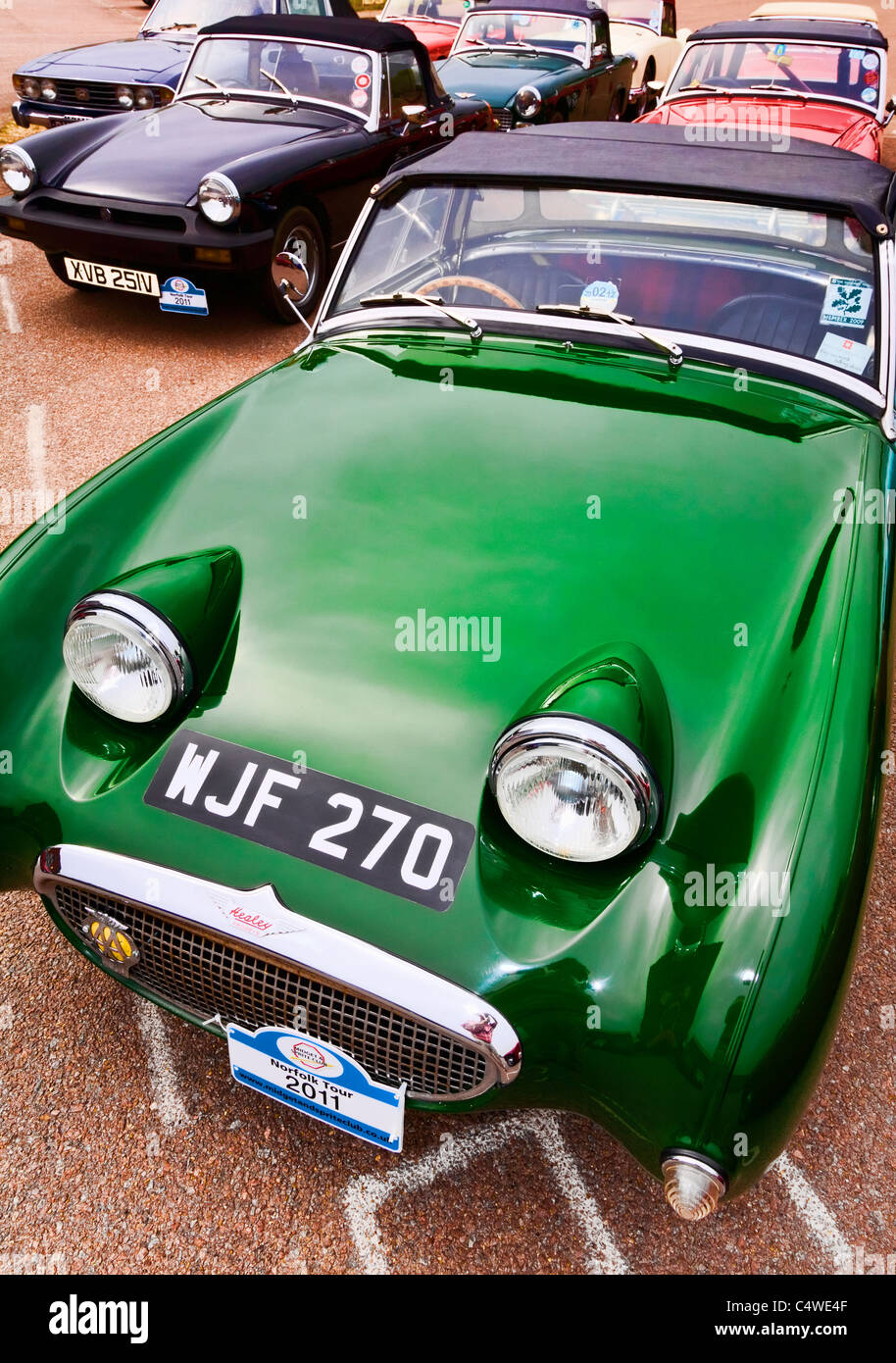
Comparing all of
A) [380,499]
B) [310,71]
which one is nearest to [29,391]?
[310,71]

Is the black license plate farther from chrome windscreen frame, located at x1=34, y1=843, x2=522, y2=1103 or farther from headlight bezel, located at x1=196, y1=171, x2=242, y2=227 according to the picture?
headlight bezel, located at x1=196, y1=171, x2=242, y2=227

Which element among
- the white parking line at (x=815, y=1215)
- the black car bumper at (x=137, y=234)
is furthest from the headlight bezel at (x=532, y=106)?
the white parking line at (x=815, y=1215)

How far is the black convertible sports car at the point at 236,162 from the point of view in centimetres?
512

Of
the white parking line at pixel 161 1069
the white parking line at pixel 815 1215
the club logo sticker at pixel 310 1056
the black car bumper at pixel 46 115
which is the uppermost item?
the black car bumper at pixel 46 115

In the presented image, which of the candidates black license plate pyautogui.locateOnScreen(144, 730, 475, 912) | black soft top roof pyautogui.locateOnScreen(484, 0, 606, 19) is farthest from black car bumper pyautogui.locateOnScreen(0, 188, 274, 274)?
black soft top roof pyautogui.locateOnScreen(484, 0, 606, 19)

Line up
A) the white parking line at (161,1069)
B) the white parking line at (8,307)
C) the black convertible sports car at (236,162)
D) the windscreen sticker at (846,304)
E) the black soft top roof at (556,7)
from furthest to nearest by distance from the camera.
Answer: the black soft top roof at (556,7)
the white parking line at (8,307)
the black convertible sports car at (236,162)
the windscreen sticker at (846,304)
the white parking line at (161,1069)

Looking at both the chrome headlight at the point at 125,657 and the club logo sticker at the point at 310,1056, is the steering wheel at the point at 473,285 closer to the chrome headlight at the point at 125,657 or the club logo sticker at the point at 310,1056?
the chrome headlight at the point at 125,657

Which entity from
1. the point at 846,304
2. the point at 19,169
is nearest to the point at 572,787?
the point at 846,304

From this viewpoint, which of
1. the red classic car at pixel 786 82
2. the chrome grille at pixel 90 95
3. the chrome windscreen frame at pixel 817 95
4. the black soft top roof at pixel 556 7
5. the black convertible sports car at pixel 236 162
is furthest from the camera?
the black soft top roof at pixel 556 7

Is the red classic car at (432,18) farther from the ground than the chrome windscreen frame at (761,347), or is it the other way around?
the red classic car at (432,18)

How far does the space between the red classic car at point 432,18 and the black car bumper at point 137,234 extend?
6.12m

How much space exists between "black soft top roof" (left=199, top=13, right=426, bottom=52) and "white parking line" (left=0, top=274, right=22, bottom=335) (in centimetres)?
216

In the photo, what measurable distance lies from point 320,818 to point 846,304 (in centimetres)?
201

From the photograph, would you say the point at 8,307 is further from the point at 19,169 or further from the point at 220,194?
the point at 220,194
